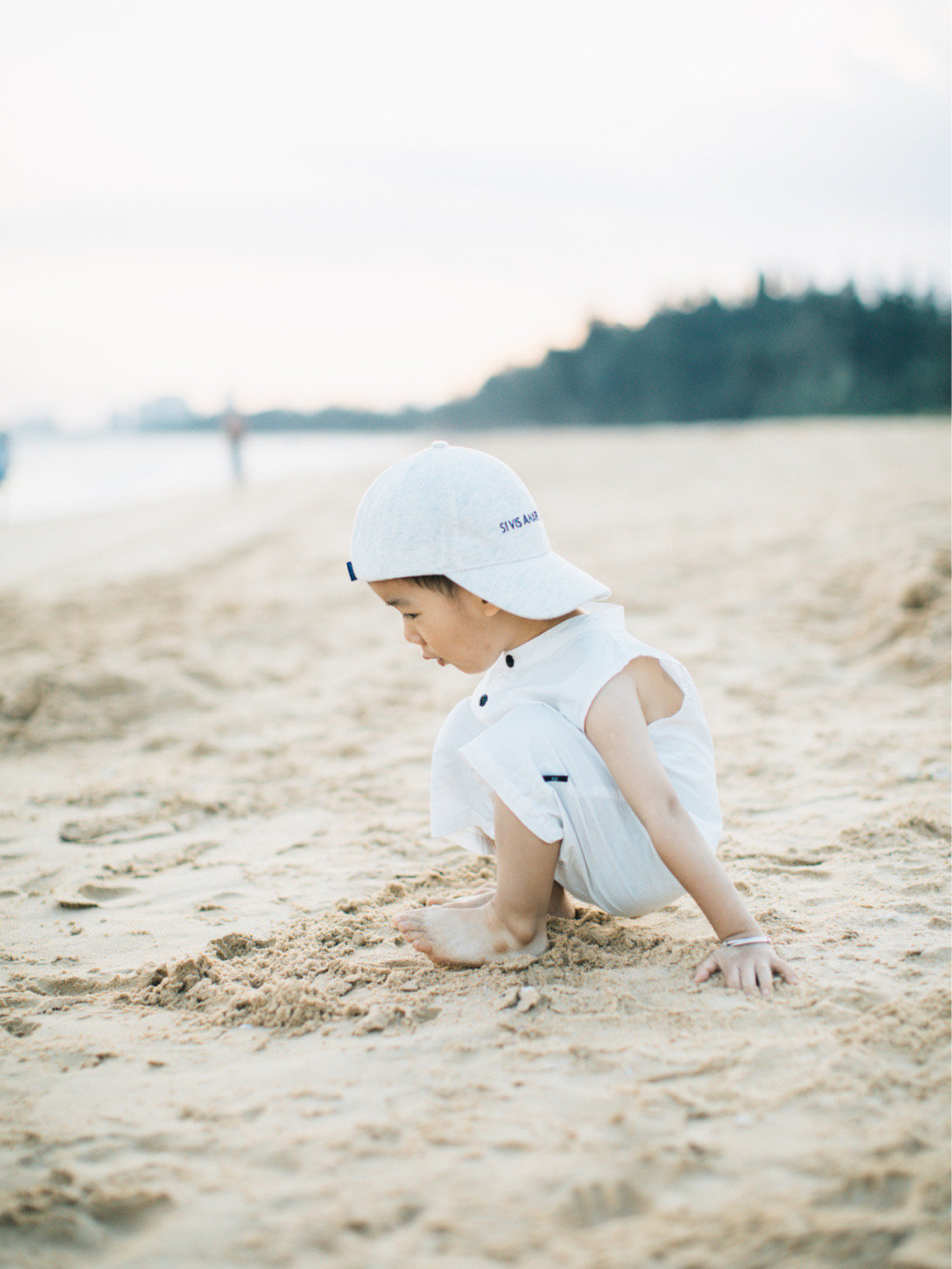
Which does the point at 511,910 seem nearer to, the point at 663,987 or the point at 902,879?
the point at 663,987

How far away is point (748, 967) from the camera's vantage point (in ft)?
5.00

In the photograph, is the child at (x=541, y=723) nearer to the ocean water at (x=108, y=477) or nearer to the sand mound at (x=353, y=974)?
the sand mound at (x=353, y=974)

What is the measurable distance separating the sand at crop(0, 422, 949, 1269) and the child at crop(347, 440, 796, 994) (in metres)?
0.11

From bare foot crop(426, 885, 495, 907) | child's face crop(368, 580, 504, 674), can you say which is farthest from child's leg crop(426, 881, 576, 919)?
child's face crop(368, 580, 504, 674)

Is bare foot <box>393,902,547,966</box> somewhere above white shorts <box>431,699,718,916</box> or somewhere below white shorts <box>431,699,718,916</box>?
below

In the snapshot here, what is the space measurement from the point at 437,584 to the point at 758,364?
48.6 m

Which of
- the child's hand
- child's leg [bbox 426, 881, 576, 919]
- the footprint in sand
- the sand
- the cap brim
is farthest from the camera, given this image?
the footprint in sand

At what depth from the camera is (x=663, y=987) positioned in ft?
5.07

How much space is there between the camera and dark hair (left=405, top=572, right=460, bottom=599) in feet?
5.51

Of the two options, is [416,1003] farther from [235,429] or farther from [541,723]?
[235,429]

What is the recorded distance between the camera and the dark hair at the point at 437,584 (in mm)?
1681

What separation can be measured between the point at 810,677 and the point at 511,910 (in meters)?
2.35

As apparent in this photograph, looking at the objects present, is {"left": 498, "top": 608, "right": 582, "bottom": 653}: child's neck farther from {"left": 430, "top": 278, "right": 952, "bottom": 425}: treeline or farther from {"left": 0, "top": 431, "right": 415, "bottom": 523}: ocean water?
{"left": 430, "top": 278, "right": 952, "bottom": 425}: treeline

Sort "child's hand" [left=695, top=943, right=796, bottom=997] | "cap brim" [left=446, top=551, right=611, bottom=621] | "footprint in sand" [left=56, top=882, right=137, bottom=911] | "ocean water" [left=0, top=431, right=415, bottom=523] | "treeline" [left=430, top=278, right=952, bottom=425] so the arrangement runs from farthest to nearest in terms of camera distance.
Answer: "treeline" [left=430, top=278, right=952, bottom=425] < "ocean water" [left=0, top=431, right=415, bottom=523] < "footprint in sand" [left=56, top=882, right=137, bottom=911] < "cap brim" [left=446, top=551, right=611, bottom=621] < "child's hand" [left=695, top=943, right=796, bottom=997]
